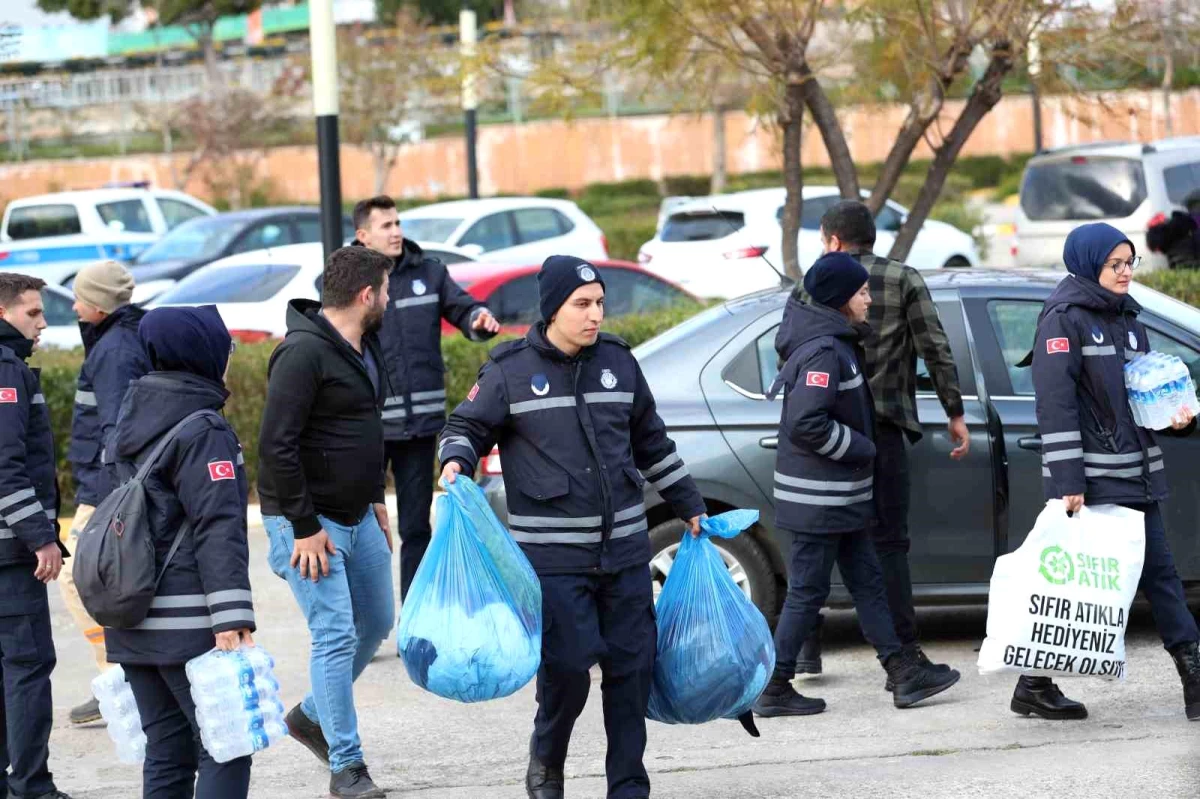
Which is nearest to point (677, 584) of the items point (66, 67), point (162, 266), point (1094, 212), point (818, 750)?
point (818, 750)

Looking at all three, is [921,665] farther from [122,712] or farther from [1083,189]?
[1083,189]

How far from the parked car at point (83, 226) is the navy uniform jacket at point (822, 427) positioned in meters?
16.7

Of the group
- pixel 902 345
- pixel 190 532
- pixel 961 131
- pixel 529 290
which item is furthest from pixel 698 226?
pixel 190 532

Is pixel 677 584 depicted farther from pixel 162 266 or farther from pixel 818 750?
pixel 162 266

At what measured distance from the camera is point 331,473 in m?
5.56

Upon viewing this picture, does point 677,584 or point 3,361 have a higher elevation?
point 3,361

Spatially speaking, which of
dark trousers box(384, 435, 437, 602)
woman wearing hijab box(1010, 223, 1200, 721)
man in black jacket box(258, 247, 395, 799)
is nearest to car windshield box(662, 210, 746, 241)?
dark trousers box(384, 435, 437, 602)

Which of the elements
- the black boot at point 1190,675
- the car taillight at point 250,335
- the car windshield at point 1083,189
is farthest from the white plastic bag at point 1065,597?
the car windshield at point 1083,189

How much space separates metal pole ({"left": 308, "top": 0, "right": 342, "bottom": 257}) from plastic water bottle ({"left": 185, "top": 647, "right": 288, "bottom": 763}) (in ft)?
22.6

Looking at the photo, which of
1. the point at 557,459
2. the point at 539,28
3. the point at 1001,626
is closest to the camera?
the point at 557,459

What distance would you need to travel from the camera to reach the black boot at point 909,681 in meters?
6.44

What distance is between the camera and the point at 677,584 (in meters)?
5.36

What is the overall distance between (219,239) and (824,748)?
14404mm

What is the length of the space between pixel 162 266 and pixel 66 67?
43.4 m
